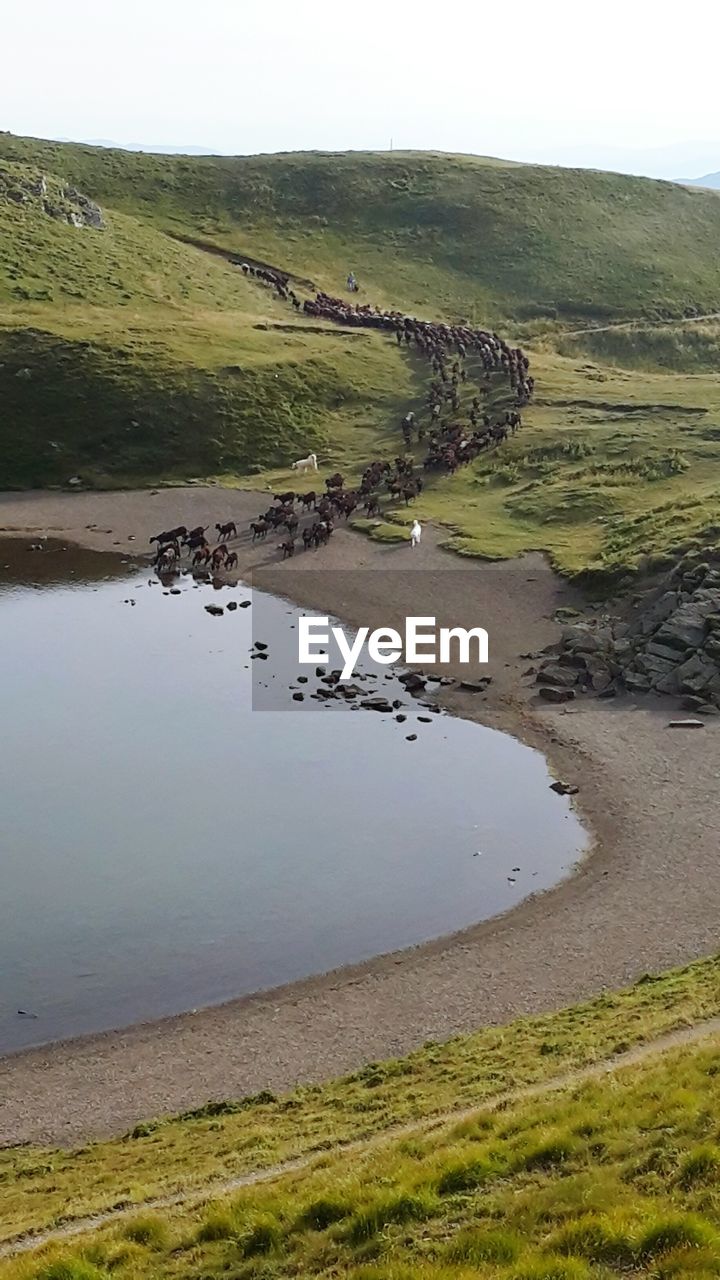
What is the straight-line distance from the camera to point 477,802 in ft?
121

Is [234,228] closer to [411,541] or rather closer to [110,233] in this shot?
[110,233]

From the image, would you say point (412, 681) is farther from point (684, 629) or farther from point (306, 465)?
point (306, 465)

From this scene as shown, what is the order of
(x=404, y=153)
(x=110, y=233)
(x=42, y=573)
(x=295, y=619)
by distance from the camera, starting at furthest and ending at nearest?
(x=404, y=153) < (x=110, y=233) < (x=42, y=573) < (x=295, y=619)

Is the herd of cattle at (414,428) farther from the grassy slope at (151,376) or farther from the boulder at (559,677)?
the boulder at (559,677)

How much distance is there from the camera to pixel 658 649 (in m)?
44.8

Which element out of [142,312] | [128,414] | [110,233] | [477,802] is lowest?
[477,802]

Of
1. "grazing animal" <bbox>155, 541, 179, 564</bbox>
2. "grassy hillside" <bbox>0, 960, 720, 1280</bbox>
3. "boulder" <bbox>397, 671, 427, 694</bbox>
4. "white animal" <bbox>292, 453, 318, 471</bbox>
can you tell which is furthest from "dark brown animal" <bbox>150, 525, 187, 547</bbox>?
"grassy hillside" <bbox>0, 960, 720, 1280</bbox>

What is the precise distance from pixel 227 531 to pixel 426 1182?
162ft

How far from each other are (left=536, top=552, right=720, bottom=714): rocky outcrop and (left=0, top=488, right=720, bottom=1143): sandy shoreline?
1391 mm

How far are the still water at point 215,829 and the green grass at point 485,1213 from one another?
1202 cm

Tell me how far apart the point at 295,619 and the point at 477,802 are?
57.2 feet

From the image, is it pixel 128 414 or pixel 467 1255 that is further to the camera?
pixel 128 414

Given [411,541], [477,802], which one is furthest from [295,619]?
[477,802]

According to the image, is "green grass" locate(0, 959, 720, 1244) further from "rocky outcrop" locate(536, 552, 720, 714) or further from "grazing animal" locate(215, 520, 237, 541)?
"grazing animal" locate(215, 520, 237, 541)
